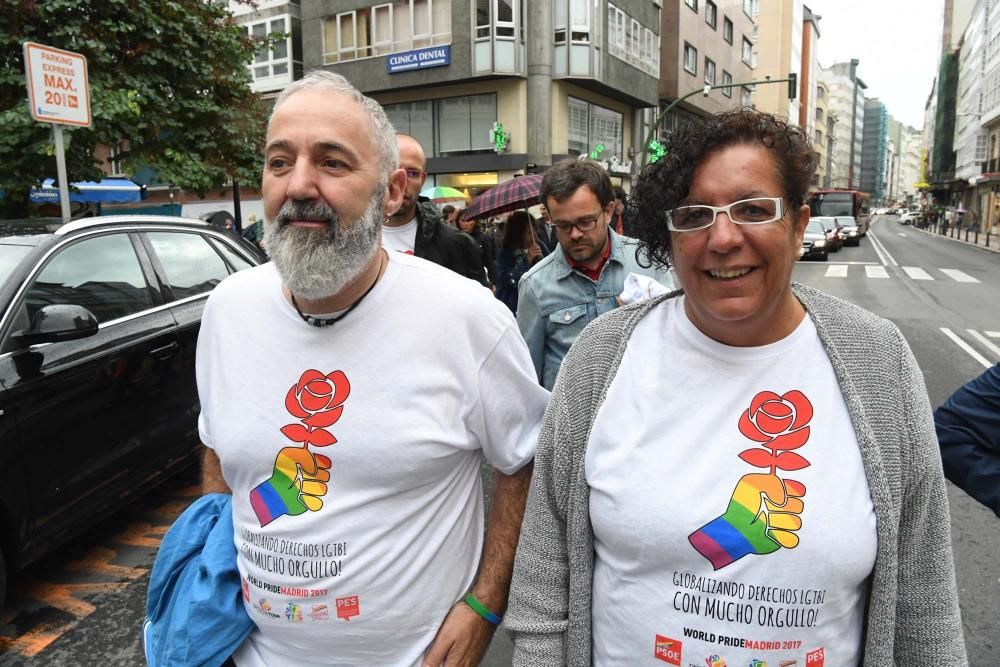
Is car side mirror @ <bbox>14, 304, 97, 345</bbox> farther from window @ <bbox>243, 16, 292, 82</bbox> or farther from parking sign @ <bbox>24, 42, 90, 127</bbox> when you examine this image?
window @ <bbox>243, 16, 292, 82</bbox>

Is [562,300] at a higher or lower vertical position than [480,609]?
higher

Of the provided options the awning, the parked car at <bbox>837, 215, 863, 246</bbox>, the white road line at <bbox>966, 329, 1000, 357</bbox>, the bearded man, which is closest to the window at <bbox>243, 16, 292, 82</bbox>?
the awning

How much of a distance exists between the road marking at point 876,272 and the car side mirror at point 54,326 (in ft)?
65.5

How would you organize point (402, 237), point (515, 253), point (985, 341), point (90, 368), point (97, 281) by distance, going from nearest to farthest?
point (90, 368), point (97, 281), point (402, 237), point (515, 253), point (985, 341)

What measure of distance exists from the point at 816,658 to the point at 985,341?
415 inches

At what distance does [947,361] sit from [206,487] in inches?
351

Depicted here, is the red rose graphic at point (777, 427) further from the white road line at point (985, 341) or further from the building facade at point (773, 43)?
the building facade at point (773, 43)

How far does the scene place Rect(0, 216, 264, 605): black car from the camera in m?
3.05

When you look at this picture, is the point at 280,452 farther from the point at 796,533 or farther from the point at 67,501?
the point at 67,501

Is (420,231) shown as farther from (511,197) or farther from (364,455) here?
(364,455)

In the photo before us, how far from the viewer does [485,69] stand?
83.0 feet

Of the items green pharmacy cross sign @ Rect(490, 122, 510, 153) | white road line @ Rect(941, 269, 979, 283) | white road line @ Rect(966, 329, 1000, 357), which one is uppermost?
green pharmacy cross sign @ Rect(490, 122, 510, 153)

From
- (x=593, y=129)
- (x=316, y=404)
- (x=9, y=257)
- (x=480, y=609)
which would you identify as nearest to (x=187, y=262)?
(x=9, y=257)

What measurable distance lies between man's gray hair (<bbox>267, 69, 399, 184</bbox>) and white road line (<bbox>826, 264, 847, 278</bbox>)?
19.8 meters
